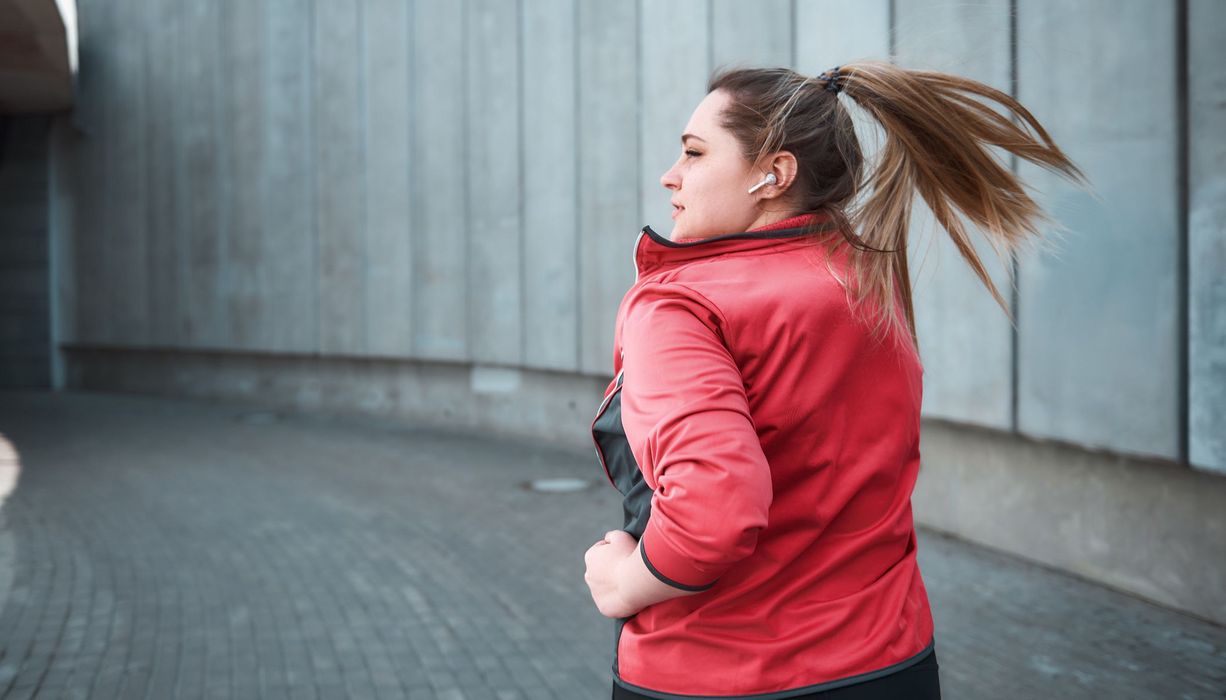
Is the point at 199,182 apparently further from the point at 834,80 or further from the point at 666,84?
the point at 834,80

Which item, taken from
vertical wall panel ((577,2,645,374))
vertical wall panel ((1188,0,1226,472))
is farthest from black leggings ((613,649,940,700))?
vertical wall panel ((577,2,645,374))

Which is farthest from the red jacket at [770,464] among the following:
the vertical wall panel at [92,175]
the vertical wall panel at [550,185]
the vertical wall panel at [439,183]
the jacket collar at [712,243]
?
the vertical wall panel at [92,175]

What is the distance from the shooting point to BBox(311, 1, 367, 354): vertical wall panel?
564 inches

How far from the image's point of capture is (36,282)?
66.0ft

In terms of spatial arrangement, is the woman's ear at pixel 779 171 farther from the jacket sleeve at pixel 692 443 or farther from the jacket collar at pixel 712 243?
the jacket sleeve at pixel 692 443

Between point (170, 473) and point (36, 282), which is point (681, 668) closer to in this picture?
point (170, 473)

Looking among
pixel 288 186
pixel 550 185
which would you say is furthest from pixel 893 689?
pixel 288 186

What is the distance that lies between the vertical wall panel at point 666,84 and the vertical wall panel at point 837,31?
1.44 m

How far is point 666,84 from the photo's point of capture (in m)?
9.73

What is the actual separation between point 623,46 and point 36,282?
14767mm

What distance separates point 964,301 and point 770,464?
17.7 ft

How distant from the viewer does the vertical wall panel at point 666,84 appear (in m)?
9.28

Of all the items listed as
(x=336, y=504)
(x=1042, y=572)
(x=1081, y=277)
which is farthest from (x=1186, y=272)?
(x=336, y=504)

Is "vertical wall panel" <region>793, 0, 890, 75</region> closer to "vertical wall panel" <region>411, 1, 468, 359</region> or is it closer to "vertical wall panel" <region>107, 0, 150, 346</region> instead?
"vertical wall panel" <region>411, 1, 468, 359</region>
